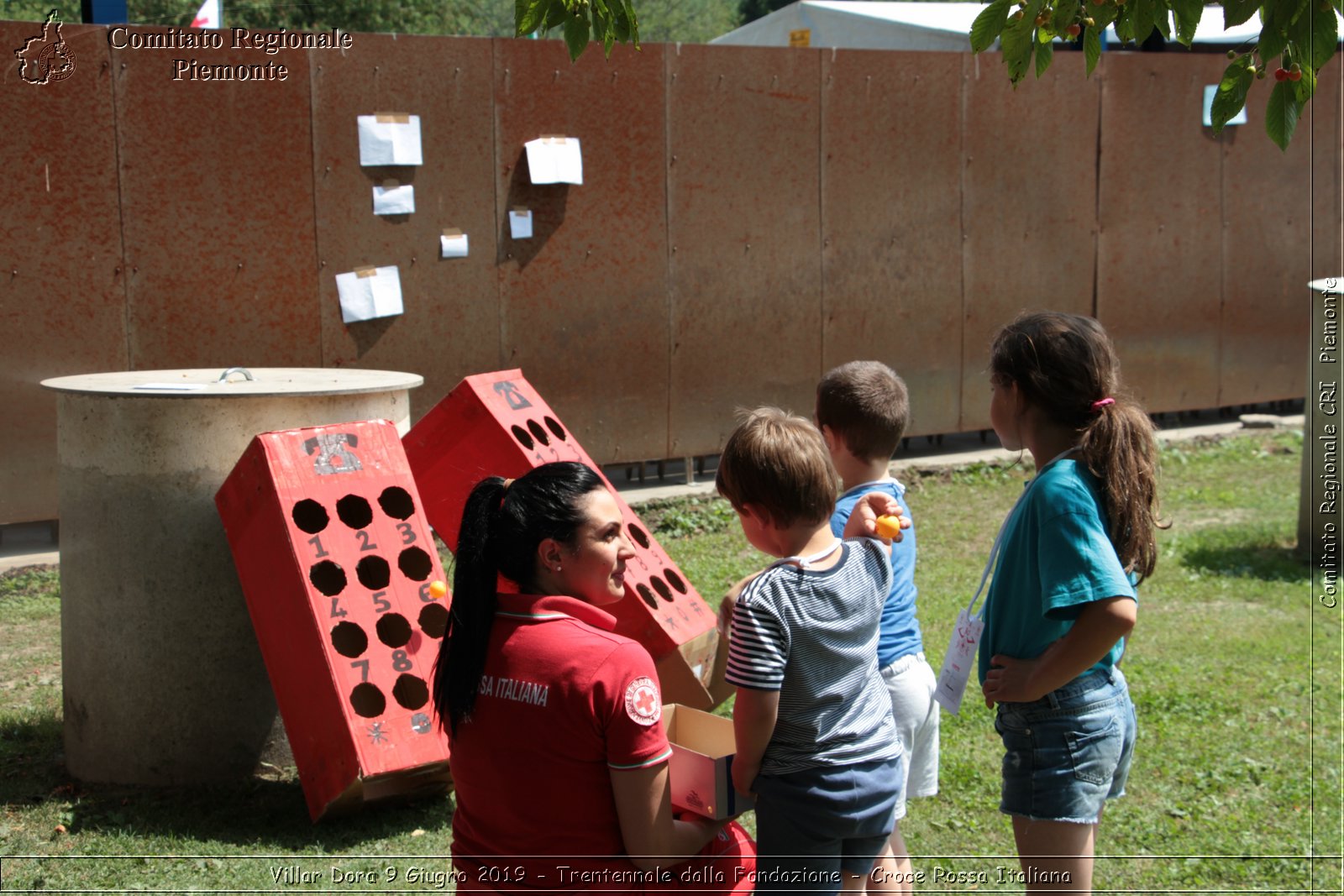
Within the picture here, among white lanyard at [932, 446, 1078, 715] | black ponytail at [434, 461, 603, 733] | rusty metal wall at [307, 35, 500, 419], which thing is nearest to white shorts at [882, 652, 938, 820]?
white lanyard at [932, 446, 1078, 715]

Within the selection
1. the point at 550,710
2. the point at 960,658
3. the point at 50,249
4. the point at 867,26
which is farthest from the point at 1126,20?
the point at 867,26

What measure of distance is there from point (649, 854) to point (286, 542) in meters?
2.03

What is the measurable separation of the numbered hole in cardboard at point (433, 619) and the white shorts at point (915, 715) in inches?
60.3

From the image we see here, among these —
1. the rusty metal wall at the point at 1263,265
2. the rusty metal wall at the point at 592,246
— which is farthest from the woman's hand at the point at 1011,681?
the rusty metal wall at the point at 1263,265

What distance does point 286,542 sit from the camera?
Answer: 3799mm

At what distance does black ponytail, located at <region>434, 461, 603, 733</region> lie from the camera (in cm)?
217

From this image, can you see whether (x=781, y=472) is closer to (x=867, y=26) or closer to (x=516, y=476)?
(x=516, y=476)

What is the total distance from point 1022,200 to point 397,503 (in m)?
6.85

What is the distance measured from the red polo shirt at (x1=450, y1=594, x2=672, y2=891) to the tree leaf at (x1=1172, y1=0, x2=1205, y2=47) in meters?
1.72

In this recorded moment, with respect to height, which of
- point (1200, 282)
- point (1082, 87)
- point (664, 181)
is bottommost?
point (1200, 282)

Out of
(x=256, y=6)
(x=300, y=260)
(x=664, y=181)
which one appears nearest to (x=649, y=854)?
(x=300, y=260)

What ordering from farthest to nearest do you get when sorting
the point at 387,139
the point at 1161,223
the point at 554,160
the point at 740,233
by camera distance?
1. the point at 1161,223
2. the point at 740,233
3. the point at 554,160
4. the point at 387,139

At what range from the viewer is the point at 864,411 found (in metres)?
3.05

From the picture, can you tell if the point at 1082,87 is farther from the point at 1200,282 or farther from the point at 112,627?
the point at 112,627
